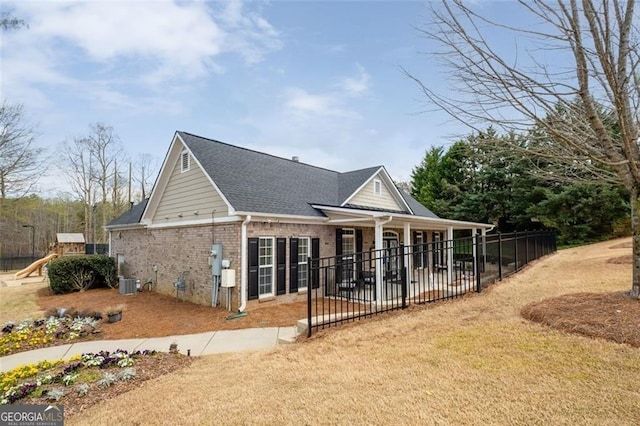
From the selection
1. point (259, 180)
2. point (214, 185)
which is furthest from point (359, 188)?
point (214, 185)

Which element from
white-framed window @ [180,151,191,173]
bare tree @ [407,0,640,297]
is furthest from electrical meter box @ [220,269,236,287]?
bare tree @ [407,0,640,297]

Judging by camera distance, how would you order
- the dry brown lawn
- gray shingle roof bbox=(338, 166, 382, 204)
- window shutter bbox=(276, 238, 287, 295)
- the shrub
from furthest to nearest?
gray shingle roof bbox=(338, 166, 382, 204) < the shrub < window shutter bbox=(276, 238, 287, 295) < the dry brown lawn

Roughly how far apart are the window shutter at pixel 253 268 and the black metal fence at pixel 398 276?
5.39 feet

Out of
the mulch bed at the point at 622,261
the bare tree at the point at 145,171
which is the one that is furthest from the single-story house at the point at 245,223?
the bare tree at the point at 145,171

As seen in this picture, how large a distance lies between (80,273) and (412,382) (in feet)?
50.7

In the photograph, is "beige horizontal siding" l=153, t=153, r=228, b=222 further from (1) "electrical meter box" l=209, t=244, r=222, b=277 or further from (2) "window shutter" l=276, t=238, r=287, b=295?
(2) "window shutter" l=276, t=238, r=287, b=295

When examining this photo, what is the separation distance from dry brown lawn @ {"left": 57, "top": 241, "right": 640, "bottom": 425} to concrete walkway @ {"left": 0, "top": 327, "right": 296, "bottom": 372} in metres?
0.74

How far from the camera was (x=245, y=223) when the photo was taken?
9.36 metres

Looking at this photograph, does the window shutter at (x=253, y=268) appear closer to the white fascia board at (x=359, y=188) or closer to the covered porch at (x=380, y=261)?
the covered porch at (x=380, y=261)

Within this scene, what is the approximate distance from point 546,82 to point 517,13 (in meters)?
1.18

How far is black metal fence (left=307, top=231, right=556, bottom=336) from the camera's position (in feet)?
23.7

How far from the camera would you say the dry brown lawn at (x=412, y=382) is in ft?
10.2

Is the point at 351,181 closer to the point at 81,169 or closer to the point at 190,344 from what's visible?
the point at 190,344

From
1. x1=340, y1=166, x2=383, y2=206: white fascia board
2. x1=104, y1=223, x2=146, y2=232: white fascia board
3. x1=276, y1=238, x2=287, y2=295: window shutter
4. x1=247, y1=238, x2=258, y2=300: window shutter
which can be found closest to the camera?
x1=247, y1=238, x2=258, y2=300: window shutter
